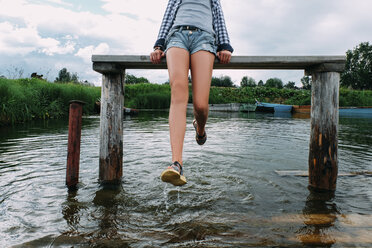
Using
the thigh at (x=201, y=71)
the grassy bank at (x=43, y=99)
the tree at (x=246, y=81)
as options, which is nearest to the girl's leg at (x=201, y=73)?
the thigh at (x=201, y=71)

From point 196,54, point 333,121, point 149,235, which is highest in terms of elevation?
point 196,54

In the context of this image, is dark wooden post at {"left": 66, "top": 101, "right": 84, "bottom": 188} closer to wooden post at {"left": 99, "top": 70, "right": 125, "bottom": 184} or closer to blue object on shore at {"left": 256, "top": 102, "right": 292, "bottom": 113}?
wooden post at {"left": 99, "top": 70, "right": 125, "bottom": 184}

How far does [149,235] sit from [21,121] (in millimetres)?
9906

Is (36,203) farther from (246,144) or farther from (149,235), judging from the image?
(246,144)

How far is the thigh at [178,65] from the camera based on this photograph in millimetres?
2457

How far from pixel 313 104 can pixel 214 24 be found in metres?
1.42

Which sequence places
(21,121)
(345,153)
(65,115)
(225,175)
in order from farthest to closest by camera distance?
(65,115), (21,121), (345,153), (225,175)

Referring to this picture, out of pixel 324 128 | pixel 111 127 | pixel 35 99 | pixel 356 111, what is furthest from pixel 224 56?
→ pixel 356 111

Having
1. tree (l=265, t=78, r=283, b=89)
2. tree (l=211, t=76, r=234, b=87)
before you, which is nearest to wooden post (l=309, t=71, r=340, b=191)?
tree (l=211, t=76, r=234, b=87)

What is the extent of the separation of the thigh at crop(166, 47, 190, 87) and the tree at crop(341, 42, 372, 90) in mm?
→ 60472

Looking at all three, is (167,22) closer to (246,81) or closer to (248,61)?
(248,61)

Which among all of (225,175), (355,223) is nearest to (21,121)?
(225,175)

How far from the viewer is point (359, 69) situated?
2125 inches

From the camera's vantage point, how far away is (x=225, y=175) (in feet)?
11.7
